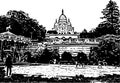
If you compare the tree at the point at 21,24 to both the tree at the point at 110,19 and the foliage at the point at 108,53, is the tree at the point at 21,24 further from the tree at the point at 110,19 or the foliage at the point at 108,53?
the foliage at the point at 108,53

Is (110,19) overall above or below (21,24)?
above

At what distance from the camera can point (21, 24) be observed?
237ft

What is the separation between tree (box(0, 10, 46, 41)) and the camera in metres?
70.2

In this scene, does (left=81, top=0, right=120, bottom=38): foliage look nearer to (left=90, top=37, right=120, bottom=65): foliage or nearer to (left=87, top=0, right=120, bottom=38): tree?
(left=87, top=0, right=120, bottom=38): tree

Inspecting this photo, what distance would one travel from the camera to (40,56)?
48406 mm

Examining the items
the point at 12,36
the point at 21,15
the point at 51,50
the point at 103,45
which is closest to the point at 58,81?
the point at 103,45

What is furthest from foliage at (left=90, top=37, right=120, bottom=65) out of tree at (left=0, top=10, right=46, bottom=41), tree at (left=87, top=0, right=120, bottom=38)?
tree at (left=0, top=10, right=46, bottom=41)

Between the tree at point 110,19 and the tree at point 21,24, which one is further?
the tree at point 21,24

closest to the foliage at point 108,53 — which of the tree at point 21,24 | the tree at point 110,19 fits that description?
the tree at point 110,19

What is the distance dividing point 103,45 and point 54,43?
1316 centimetres

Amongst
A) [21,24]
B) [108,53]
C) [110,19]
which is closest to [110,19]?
[110,19]

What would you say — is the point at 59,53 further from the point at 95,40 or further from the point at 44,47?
the point at 95,40

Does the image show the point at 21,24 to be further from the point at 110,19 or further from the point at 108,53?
the point at 108,53

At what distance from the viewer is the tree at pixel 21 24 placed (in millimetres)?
70213
